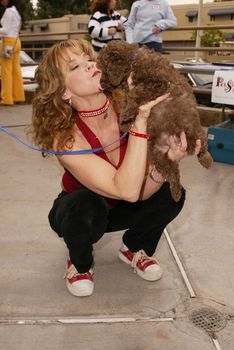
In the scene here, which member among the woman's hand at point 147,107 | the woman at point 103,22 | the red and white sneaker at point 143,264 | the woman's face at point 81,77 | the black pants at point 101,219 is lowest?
the red and white sneaker at point 143,264

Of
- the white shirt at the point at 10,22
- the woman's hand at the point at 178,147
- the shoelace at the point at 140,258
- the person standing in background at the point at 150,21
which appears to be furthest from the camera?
the white shirt at the point at 10,22

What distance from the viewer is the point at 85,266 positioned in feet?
7.66

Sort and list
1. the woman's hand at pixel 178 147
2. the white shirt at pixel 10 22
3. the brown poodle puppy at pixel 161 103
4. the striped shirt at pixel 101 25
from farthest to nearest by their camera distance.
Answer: the white shirt at pixel 10 22 < the striped shirt at pixel 101 25 < the woman's hand at pixel 178 147 < the brown poodle puppy at pixel 161 103

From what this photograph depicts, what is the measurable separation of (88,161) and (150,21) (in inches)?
157

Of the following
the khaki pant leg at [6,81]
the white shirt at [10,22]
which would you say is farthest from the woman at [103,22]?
the khaki pant leg at [6,81]

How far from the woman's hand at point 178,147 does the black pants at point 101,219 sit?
0.99ft

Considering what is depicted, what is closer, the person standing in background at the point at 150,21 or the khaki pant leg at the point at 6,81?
the person standing in background at the point at 150,21

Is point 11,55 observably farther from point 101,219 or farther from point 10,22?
point 101,219

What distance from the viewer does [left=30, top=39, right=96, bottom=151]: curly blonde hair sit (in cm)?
206

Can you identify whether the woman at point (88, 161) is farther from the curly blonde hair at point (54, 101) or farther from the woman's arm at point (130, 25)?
the woman's arm at point (130, 25)

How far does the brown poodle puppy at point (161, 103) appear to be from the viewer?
1937mm

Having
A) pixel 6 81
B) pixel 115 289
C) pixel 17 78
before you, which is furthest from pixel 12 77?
pixel 115 289

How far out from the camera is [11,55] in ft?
22.9

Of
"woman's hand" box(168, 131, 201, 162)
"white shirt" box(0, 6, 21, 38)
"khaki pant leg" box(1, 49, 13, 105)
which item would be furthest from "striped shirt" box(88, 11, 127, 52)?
"woman's hand" box(168, 131, 201, 162)
